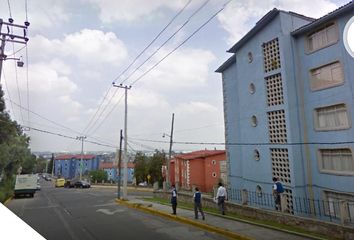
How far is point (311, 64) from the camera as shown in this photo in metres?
18.0

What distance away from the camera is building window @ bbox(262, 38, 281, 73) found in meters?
19.4

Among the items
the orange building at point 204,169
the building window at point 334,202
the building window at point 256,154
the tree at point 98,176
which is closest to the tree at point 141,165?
the orange building at point 204,169

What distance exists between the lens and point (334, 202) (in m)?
15.1

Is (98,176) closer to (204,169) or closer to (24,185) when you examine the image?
(204,169)

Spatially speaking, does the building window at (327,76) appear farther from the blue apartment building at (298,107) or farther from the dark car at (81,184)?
the dark car at (81,184)

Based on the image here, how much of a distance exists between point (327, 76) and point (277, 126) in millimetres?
4236

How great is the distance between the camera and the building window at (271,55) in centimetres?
1942

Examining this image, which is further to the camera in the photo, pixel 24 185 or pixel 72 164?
pixel 72 164

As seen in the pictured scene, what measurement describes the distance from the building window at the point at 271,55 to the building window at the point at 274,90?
63cm

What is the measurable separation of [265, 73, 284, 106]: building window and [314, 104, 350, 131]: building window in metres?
2.40

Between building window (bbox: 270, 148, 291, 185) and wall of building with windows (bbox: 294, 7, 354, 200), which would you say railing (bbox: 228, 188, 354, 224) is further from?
building window (bbox: 270, 148, 291, 185)

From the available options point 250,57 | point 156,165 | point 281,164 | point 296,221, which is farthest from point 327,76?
point 156,165

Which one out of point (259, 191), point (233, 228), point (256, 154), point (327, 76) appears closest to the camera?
point (233, 228)

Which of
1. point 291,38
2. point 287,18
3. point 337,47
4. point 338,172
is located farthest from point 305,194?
point 287,18
